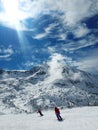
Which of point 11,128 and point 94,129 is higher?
point 11,128

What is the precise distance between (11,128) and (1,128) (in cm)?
137

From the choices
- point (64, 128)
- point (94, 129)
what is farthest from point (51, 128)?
point (94, 129)

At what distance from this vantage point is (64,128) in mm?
31500

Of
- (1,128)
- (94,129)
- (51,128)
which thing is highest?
(1,128)

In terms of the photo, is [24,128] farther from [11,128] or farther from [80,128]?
[80,128]

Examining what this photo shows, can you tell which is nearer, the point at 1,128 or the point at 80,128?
the point at 80,128

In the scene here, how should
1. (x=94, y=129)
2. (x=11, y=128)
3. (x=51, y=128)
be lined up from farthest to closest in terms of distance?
1. (x=11, y=128)
2. (x=51, y=128)
3. (x=94, y=129)

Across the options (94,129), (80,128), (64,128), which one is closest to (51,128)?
(64,128)

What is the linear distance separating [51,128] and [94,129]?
21.1 ft

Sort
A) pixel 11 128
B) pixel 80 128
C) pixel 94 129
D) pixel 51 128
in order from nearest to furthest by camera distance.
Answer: pixel 94 129 → pixel 80 128 → pixel 51 128 → pixel 11 128

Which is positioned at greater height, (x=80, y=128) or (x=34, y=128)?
(x=34, y=128)

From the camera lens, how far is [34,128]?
33781 millimetres

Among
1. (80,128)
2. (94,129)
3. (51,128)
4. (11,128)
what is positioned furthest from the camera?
(11,128)

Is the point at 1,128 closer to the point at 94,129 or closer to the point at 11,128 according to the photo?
the point at 11,128
